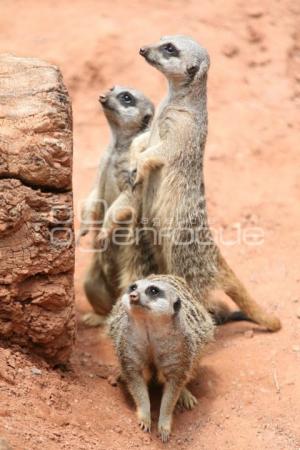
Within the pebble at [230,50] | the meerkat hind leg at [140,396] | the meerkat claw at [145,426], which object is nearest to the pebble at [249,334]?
the meerkat hind leg at [140,396]

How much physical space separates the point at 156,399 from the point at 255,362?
1.85 ft

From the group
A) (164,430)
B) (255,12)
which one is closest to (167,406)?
(164,430)

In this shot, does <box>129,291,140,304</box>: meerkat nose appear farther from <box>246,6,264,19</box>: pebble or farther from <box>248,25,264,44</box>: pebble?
<box>246,6,264,19</box>: pebble

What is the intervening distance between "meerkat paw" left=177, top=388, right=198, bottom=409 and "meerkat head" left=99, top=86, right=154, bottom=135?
60.7 inches

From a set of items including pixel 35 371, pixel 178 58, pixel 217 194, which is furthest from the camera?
pixel 217 194

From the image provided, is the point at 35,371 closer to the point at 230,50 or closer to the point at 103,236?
the point at 103,236

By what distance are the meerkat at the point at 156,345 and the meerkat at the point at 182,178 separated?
578mm

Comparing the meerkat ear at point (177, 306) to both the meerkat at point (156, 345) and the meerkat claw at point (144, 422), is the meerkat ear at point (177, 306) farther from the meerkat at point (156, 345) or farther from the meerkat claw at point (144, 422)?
the meerkat claw at point (144, 422)

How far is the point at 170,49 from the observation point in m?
Result: 4.21

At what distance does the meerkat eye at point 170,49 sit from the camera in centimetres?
420

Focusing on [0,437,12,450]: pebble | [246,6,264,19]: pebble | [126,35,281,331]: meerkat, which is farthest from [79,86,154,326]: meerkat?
[246,6,264,19]: pebble

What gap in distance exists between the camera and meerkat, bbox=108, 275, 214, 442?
361 cm

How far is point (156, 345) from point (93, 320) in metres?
1.23

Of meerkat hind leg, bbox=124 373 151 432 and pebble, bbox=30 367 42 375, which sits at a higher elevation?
pebble, bbox=30 367 42 375
